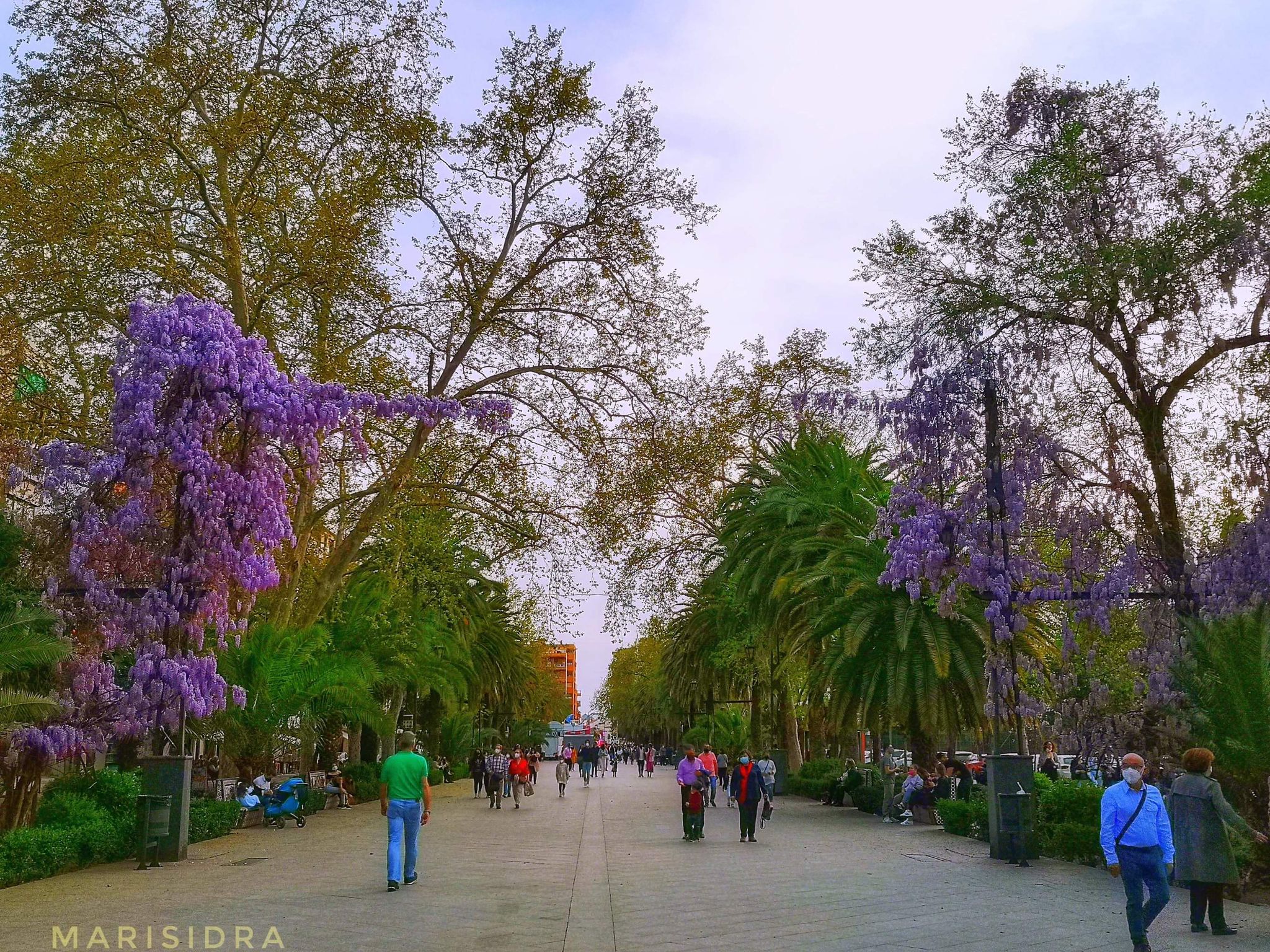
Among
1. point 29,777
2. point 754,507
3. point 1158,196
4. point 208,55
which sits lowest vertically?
point 29,777

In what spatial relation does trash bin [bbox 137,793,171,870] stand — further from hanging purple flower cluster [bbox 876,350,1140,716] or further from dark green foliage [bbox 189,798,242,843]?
hanging purple flower cluster [bbox 876,350,1140,716]

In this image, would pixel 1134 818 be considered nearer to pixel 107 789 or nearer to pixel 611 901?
pixel 611 901

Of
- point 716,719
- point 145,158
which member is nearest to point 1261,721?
point 145,158

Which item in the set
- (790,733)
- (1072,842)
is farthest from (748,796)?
(790,733)

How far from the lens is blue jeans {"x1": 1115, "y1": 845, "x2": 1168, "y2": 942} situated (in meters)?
7.94

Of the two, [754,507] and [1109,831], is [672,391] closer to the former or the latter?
[754,507]

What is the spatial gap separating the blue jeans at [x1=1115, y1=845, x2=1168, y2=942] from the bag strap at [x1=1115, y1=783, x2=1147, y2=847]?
8 cm

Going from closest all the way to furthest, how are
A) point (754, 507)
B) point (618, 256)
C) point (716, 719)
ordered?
point (618, 256), point (754, 507), point (716, 719)

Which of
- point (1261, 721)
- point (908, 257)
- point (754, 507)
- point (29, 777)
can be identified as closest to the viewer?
point (1261, 721)

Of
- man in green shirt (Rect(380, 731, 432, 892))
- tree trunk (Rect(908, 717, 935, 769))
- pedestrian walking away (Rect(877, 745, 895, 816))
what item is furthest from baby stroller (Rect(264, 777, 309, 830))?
tree trunk (Rect(908, 717, 935, 769))

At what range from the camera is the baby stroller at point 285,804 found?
21.9 metres

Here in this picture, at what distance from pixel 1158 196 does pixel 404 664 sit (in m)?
22.2

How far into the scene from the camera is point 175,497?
15500mm

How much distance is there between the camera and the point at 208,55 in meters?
19.3
